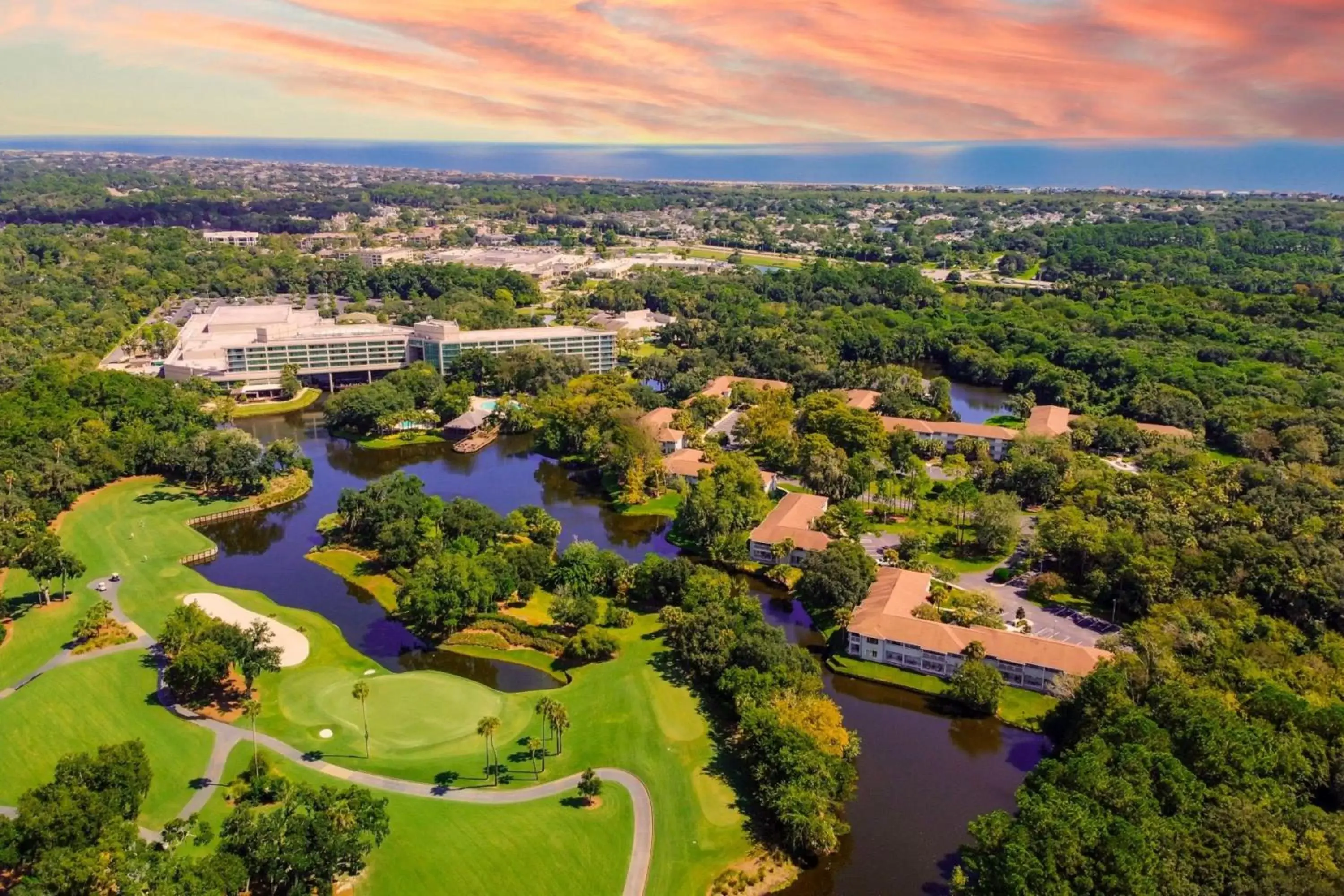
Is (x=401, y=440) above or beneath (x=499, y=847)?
beneath

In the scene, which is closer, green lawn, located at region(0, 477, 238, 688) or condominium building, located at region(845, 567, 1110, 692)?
condominium building, located at region(845, 567, 1110, 692)

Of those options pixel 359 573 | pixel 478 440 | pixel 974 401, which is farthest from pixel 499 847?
pixel 974 401

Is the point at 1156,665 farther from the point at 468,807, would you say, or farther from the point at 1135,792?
the point at 468,807

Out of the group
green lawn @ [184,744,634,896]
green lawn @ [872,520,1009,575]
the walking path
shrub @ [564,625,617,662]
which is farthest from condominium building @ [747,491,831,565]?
green lawn @ [184,744,634,896]

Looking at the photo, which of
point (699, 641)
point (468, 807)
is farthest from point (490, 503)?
point (468, 807)

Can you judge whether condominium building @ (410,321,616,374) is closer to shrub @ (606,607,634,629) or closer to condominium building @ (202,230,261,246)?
shrub @ (606,607,634,629)

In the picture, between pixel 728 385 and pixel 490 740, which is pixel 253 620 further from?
pixel 728 385

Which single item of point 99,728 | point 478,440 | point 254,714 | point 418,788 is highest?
point 254,714
